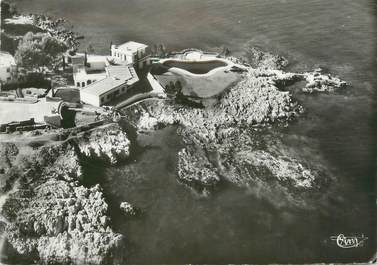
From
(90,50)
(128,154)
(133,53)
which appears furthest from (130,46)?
(128,154)

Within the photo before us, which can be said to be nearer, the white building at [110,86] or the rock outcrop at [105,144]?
the rock outcrop at [105,144]

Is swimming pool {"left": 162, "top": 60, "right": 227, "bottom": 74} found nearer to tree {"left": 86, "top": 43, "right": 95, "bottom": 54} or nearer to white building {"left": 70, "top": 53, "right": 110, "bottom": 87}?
white building {"left": 70, "top": 53, "right": 110, "bottom": 87}

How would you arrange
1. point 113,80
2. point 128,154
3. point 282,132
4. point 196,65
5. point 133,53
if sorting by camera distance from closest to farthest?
1. point 128,154
2. point 282,132
3. point 113,80
4. point 133,53
5. point 196,65

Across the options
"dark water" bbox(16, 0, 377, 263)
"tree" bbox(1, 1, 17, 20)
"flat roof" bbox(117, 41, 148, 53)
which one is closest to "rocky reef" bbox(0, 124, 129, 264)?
"dark water" bbox(16, 0, 377, 263)

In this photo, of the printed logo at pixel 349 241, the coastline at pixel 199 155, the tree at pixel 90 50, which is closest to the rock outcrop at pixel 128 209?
the coastline at pixel 199 155

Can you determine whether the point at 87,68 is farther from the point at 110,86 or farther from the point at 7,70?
the point at 7,70

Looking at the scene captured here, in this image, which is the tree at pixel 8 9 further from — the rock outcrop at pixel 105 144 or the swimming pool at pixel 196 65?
the rock outcrop at pixel 105 144
